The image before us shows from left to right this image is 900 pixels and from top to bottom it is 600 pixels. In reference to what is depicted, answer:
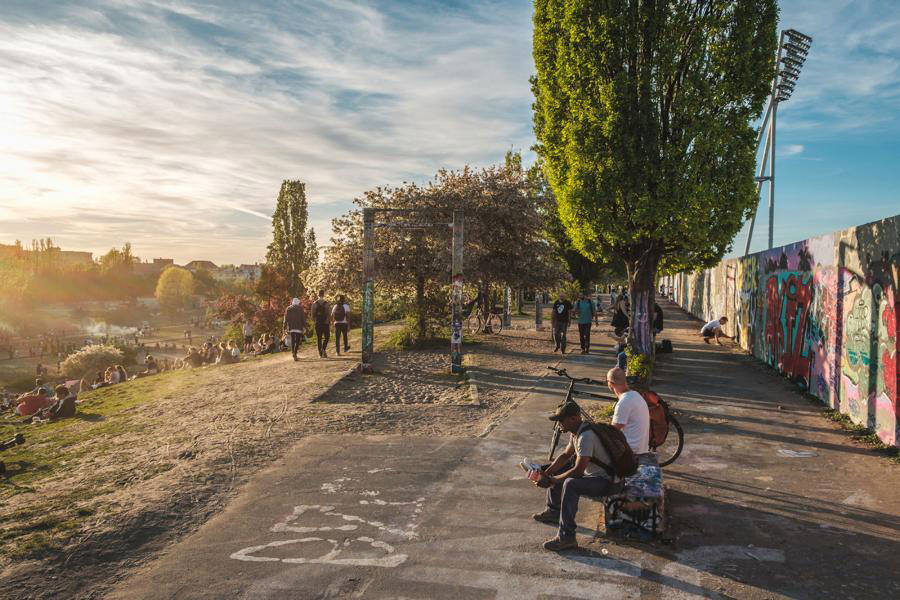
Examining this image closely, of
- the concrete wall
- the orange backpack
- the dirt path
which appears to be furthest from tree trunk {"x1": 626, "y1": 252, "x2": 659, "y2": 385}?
the orange backpack

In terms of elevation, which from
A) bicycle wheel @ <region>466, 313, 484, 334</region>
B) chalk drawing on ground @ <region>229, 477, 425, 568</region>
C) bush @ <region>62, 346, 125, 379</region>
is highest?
bicycle wheel @ <region>466, 313, 484, 334</region>

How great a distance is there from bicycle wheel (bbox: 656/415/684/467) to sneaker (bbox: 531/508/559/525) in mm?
2071

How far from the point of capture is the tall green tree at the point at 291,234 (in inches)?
1763

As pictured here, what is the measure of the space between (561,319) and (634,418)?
38.6 feet

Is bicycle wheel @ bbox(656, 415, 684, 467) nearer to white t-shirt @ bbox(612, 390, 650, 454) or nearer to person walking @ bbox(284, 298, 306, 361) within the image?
white t-shirt @ bbox(612, 390, 650, 454)

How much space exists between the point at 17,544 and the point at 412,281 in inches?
525

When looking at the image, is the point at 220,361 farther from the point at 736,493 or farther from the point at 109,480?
the point at 736,493

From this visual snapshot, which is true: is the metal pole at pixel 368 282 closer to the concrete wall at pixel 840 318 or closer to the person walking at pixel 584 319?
the person walking at pixel 584 319

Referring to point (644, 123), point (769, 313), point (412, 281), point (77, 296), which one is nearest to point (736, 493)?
point (644, 123)

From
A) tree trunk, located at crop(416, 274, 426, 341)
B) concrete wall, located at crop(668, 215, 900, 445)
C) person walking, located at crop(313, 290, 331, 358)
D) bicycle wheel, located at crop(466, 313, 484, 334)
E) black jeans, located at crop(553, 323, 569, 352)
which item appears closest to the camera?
concrete wall, located at crop(668, 215, 900, 445)

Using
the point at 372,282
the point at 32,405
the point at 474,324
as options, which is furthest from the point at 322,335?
the point at 474,324

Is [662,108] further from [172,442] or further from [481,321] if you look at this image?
[481,321]

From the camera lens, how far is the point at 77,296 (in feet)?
326

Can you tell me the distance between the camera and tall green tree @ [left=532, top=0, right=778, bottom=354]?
10953 millimetres
